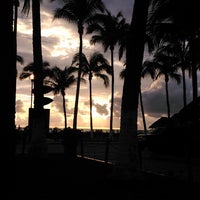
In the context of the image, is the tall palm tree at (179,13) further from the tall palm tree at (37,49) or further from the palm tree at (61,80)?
the palm tree at (61,80)

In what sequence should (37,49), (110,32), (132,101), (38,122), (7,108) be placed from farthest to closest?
(110,32)
(37,49)
(38,122)
(132,101)
(7,108)

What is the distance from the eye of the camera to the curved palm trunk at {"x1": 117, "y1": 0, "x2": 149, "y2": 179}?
925 centimetres

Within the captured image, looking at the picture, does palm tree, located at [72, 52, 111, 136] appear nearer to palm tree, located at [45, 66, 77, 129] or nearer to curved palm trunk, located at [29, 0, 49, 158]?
palm tree, located at [45, 66, 77, 129]

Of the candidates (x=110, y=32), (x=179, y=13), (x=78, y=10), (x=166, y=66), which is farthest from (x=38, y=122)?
(x=166, y=66)

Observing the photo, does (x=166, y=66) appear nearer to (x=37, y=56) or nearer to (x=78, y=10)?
(x=78, y=10)

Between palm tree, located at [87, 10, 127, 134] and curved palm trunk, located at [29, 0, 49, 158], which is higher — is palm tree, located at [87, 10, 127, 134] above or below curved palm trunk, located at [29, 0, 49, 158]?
above

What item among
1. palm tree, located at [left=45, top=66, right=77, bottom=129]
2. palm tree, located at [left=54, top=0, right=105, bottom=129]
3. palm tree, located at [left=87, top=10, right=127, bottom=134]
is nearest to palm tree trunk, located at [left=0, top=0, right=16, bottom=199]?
palm tree, located at [left=54, top=0, right=105, bottom=129]

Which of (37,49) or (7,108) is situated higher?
(37,49)

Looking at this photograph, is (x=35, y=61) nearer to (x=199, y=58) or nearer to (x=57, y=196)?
(x=57, y=196)

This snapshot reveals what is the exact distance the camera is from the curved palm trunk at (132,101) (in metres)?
9.25

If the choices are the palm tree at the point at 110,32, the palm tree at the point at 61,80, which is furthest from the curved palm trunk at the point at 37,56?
the palm tree at the point at 61,80

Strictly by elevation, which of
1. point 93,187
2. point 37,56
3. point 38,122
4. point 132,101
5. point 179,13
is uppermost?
point 179,13

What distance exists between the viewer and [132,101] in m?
9.46

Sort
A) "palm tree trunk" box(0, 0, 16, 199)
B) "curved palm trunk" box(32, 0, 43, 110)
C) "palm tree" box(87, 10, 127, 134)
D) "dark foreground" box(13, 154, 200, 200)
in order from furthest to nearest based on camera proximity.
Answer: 1. "palm tree" box(87, 10, 127, 134)
2. "curved palm trunk" box(32, 0, 43, 110)
3. "dark foreground" box(13, 154, 200, 200)
4. "palm tree trunk" box(0, 0, 16, 199)
